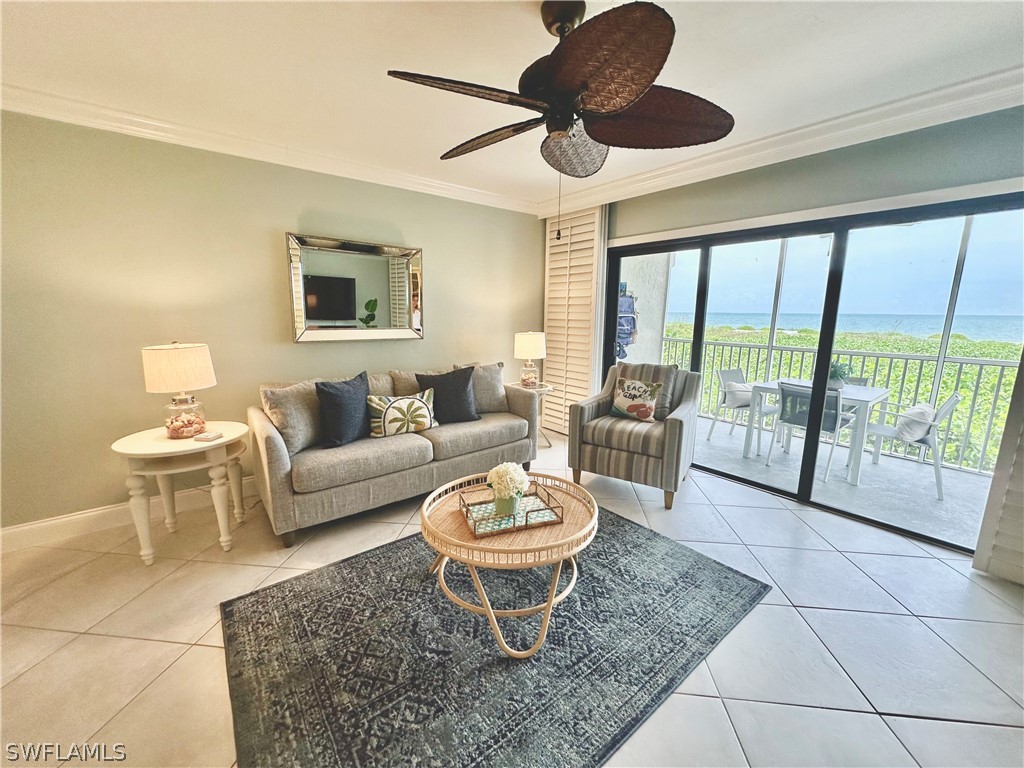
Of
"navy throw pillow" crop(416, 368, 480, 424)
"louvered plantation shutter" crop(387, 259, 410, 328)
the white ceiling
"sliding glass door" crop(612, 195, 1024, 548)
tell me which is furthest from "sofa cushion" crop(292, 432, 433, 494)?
"sliding glass door" crop(612, 195, 1024, 548)

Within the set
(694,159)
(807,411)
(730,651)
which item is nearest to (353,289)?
(694,159)

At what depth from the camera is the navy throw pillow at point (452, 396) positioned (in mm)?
3080

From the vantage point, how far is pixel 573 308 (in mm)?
4168

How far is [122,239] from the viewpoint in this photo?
2.31 m

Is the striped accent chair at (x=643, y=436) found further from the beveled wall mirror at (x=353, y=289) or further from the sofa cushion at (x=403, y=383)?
the beveled wall mirror at (x=353, y=289)

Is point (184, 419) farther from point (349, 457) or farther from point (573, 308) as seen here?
point (573, 308)

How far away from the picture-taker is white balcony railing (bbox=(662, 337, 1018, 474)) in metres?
2.92

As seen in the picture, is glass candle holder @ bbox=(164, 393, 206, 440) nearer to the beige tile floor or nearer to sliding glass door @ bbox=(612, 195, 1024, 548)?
the beige tile floor

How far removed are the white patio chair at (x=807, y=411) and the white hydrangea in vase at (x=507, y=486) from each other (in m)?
2.35

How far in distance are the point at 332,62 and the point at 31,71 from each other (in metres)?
1.48

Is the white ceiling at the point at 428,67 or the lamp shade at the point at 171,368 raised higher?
the white ceiling at the point at 428,67

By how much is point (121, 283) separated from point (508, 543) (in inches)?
109

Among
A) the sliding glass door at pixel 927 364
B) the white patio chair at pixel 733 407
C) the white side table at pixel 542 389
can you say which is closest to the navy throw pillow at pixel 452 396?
the white side table at pixel 542 389

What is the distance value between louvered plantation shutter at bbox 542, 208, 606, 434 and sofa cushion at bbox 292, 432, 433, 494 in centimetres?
207
